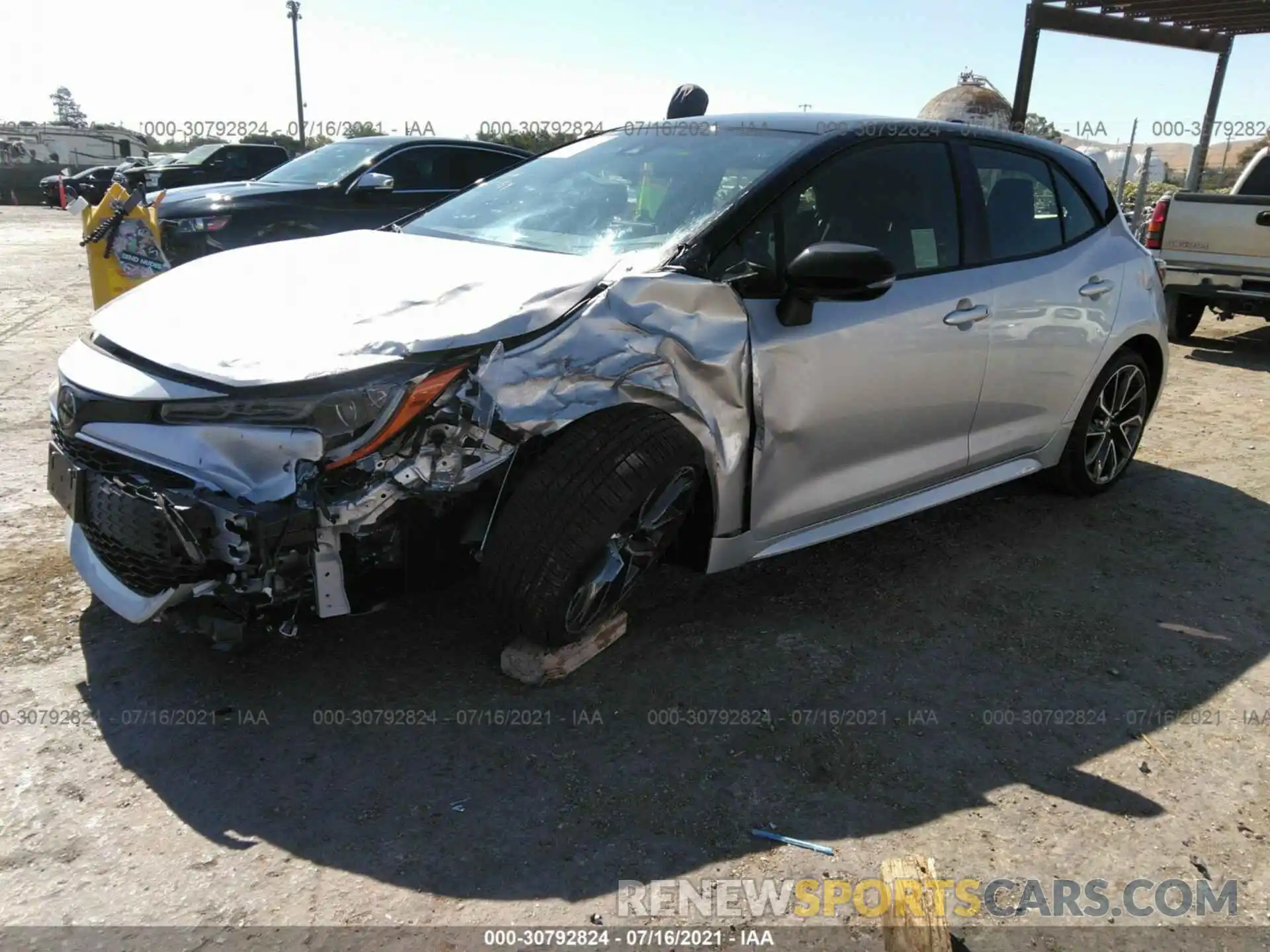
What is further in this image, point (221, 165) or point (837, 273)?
point (221, 165)

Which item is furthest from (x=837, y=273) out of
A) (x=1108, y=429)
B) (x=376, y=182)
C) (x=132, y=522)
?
(x=376, y=182)

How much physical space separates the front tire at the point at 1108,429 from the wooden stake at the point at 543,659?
8.86 ft

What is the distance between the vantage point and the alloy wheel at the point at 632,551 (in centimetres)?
274

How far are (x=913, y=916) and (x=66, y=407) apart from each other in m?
2.57

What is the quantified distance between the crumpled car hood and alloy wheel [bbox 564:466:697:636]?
615 mm

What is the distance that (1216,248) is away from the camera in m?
7.91

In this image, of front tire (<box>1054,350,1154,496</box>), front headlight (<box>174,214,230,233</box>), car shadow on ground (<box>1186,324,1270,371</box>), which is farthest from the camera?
car shadow on ground (<box>1186,324,1270,371</box>)

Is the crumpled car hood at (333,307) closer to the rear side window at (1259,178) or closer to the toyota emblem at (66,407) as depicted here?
the toyota emblem at (66,407)

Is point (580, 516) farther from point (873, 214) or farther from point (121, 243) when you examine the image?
point (121, 243)

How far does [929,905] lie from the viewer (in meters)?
1.95

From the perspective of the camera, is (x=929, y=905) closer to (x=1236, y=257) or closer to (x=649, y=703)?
(x=649, y=703)

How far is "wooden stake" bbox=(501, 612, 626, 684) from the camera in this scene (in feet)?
9.31

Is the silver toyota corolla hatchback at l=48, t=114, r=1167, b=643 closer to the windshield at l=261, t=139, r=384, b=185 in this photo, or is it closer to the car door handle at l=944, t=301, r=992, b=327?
the car door handle at l=944, t=301, r=992, b=327

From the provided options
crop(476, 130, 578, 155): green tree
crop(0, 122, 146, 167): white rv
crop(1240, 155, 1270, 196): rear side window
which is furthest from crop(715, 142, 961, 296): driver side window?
crop(0, 122, 146, 167): white rv
